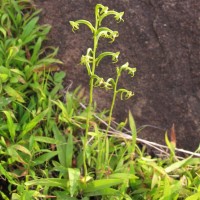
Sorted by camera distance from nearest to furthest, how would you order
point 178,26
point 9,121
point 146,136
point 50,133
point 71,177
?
1. point 71,177
2. point 9,121
3. point 50,133
4. point 146,136
5. point 178,26

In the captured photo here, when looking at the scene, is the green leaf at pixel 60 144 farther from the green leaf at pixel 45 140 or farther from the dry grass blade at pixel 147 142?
the dry grass blade at pixel 147 142

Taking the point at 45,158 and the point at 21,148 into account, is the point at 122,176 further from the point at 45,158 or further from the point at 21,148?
the point at 21,148

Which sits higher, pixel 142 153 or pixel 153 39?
pixel 153 39

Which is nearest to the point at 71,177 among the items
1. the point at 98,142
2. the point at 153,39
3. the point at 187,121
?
the point at 98,142

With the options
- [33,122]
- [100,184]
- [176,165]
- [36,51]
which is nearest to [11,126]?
[33,122]

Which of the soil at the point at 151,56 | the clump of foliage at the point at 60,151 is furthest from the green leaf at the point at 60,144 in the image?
the soil at the point at 151,56

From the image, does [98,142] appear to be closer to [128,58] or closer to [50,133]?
[50,133]
